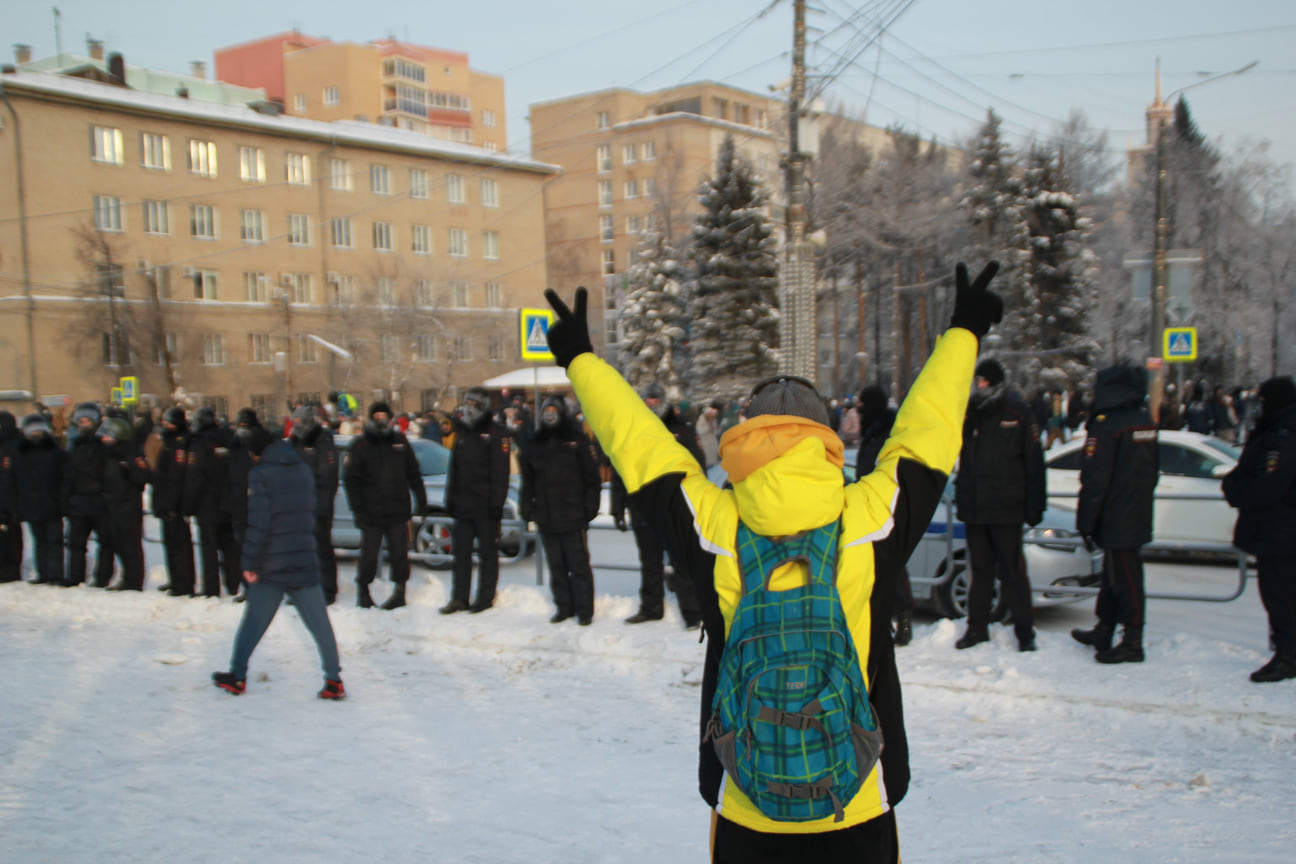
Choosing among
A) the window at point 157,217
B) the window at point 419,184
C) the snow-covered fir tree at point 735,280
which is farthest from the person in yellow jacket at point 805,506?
the window at point 419,184

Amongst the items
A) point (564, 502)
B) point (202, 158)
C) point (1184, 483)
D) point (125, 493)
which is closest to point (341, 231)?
point (202, 158)

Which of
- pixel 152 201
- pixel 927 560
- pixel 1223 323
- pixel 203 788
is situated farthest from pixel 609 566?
pixel 152 201

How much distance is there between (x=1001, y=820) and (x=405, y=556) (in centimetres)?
650

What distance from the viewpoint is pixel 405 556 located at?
31.8 feet

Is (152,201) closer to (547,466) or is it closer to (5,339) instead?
(5,339)

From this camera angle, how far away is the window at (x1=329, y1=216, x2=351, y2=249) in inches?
2286

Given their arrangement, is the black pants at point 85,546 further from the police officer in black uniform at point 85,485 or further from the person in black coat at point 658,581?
the person in black coat at point 658,581

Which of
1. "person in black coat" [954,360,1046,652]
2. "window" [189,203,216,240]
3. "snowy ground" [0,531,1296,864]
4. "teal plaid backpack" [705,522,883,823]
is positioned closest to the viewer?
"teal plaid backpack" [705,522,883,823]

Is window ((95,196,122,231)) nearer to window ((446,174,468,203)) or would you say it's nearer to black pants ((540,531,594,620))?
window ((446,174,468,203))

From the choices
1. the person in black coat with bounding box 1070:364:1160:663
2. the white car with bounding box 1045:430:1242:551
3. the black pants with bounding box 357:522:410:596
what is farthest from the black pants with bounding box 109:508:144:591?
the white car with bounding box 1045:430:1242:551

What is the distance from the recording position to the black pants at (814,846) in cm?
236

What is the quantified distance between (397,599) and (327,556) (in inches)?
37.6

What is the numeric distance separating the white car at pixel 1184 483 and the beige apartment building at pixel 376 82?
3139 inches

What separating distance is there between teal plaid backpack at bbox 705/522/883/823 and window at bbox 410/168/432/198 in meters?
62.2
